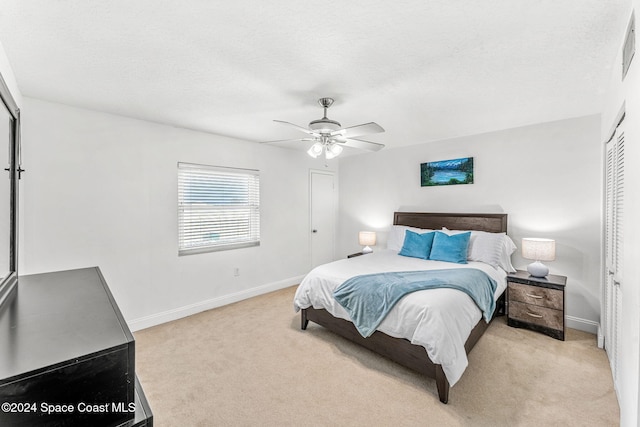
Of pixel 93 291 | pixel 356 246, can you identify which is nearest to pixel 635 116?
pixel 93 291

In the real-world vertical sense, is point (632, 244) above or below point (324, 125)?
below

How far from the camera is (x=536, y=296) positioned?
311 cm

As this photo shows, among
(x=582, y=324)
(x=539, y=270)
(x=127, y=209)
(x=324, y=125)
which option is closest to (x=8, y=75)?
(x=127, y=209)

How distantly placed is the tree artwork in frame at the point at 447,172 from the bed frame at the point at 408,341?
19.4 inches

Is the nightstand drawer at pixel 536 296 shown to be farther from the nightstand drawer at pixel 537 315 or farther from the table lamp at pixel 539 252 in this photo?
the table lamp at pixel 539 252

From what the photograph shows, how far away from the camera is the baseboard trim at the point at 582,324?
3145mm

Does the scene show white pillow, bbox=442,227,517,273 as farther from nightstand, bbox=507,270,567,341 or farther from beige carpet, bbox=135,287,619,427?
beige carpet, bbox=135,287,619,427

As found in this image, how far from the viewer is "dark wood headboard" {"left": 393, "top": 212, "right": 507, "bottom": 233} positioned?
12.3ft

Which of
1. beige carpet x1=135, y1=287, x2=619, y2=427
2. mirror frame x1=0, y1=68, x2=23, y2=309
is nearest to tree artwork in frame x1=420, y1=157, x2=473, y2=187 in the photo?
beige carpet x1=135, y1=287, x2=619, y2=427

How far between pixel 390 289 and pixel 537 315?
74.7 inches

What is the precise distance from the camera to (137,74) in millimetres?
2191

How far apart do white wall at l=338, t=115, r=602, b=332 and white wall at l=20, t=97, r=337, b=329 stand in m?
2.68

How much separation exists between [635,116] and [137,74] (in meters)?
3.08

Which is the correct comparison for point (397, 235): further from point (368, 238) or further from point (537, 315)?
point (537, 315)
